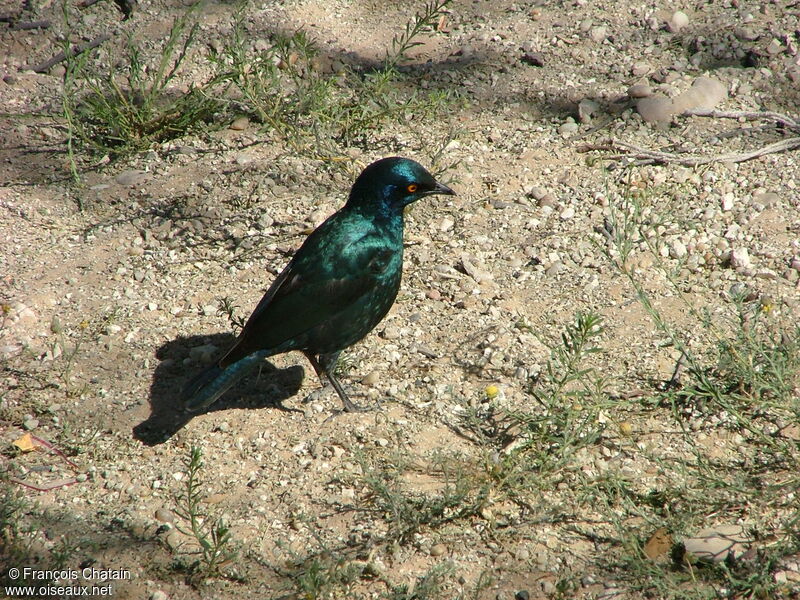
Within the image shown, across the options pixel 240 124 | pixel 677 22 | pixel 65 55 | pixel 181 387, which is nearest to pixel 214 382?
pixel 181 387

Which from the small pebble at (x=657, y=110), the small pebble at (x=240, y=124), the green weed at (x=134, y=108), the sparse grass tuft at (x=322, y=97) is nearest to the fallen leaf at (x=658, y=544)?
the sparse grass tuft at (x=322, y=97)

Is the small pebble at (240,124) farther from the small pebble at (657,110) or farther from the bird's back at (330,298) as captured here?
the small pebble at (657,110)

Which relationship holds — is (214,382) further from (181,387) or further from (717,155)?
(717,155)

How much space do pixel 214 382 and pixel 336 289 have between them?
0.68m

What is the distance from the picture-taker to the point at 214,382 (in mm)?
3842

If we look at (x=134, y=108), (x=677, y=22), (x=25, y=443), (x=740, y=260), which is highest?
(x=677, y=22)

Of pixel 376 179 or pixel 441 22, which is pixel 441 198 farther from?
pixel 441 22

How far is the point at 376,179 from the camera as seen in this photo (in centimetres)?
407

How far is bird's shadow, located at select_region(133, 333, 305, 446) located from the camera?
401 cm

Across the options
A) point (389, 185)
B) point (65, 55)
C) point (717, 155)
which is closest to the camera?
point (389, 185)

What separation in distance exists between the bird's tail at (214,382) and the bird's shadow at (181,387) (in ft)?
0.60

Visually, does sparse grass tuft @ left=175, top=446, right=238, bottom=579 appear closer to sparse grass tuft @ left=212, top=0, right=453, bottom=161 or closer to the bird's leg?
the bird's leg

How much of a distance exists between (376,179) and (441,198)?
121 cm

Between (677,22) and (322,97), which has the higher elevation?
(677,22)
